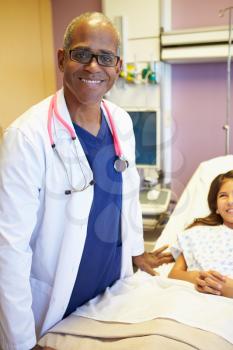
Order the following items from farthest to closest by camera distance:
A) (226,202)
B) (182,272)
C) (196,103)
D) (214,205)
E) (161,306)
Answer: (196,103) → (214,205) → (226,202) → (182,272) → (161,306)

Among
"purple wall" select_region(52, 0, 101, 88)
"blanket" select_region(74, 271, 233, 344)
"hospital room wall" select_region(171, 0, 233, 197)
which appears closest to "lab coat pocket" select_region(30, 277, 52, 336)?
"blanket" select_region(74, 271, 233, 344)

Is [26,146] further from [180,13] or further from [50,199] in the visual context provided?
[180,13]

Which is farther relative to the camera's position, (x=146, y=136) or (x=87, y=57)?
(x=146, y=136)

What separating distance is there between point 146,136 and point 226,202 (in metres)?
0.86

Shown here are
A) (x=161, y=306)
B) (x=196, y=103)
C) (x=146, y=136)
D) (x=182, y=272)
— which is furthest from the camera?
(x=196, y=103)

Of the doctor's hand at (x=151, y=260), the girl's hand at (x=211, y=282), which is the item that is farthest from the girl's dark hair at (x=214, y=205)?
the girl's hand at (x=211, y=282)

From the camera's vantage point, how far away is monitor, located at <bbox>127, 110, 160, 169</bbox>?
230 cm

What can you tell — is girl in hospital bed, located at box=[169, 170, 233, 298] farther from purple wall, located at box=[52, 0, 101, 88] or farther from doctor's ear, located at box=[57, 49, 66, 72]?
purple wall, located at box=[52, 0, 101, 88]

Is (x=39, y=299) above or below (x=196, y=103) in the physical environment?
below

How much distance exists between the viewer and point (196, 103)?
8.43 ft

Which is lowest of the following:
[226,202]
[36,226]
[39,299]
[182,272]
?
[182,272]

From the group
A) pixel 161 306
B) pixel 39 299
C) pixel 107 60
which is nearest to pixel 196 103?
pixel 107 60

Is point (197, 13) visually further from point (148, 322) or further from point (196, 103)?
point (148, 322)

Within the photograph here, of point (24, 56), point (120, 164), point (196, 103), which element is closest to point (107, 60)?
point (120, 164)
